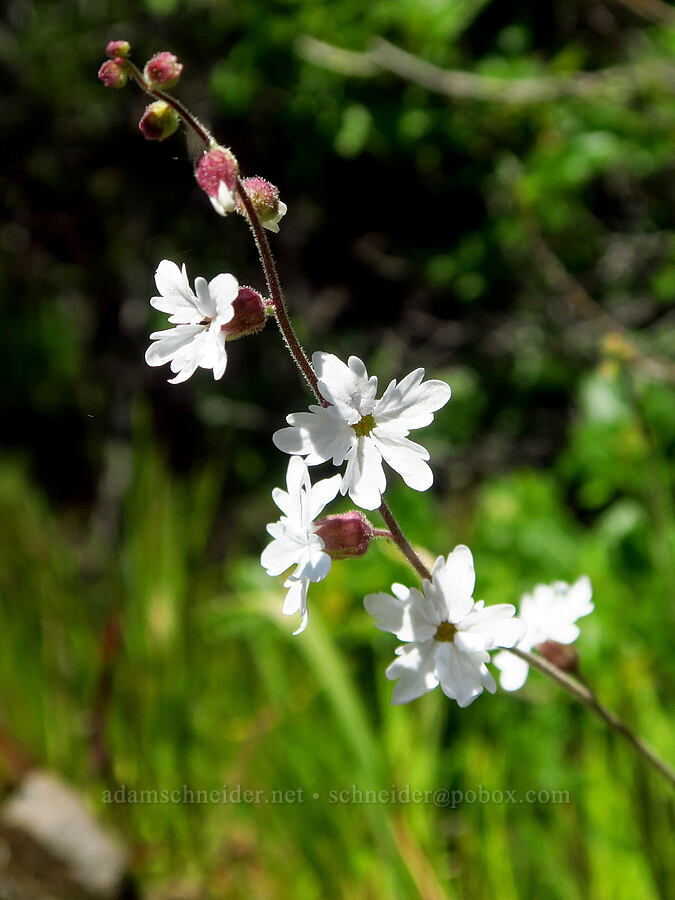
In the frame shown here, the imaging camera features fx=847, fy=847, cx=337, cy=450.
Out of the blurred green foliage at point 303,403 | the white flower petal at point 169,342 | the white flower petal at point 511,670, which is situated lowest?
the blurred green foliage at point 303,403

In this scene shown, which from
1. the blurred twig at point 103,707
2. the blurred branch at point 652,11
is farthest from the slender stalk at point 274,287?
the blurred branch at point 652,11

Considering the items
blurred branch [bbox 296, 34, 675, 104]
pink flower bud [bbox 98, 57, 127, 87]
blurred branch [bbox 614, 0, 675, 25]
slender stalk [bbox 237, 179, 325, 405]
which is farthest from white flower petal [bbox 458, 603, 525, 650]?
blurred branch [bbox 614, 0, 675, 25]

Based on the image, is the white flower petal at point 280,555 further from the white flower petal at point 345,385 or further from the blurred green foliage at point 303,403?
the blurred green foliage at point 303,403

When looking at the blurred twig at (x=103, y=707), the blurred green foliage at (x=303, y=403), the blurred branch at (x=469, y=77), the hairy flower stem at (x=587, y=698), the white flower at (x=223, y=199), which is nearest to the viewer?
the white flower at (x=223, y=199)

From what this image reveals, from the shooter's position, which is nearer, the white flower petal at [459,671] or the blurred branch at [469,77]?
the white flower petal at [459,671]

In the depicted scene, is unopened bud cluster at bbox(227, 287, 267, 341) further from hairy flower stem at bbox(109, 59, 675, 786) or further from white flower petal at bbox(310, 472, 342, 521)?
white flower petal at bbox(310, 472, 342, 521)

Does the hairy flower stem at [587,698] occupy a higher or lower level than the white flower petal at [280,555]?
lower

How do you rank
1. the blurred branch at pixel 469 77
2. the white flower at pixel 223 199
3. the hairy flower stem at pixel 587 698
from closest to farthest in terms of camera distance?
the white flower at pixel 223 199, the hairy flower stem at pixel 587 698, the blurred branch at pixel 469 77

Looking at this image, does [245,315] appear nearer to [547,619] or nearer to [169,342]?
[169,342]
